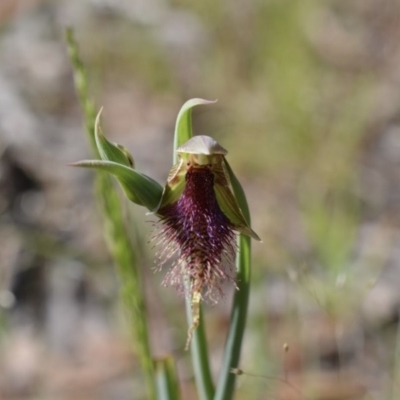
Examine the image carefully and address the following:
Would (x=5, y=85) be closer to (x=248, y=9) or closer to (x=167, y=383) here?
(x=248, y=9)

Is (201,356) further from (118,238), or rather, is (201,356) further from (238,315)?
(118,238)

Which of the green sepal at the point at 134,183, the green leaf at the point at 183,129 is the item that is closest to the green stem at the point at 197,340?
the green leaf at the point at 183,129

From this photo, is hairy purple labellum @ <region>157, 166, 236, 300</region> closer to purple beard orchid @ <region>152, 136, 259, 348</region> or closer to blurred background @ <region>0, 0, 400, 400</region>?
purple beard orchid @ <region>152, 136, 259, 348</region>

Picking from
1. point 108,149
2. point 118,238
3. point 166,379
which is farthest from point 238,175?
point 108,149

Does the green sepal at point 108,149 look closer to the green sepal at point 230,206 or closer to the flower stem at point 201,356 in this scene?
the green sepal at point 230,206

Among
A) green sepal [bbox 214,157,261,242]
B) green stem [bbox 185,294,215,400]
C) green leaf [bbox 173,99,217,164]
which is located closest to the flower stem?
green stem [bbox 185,294,215,400]

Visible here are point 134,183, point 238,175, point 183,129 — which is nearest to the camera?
point 134,183
